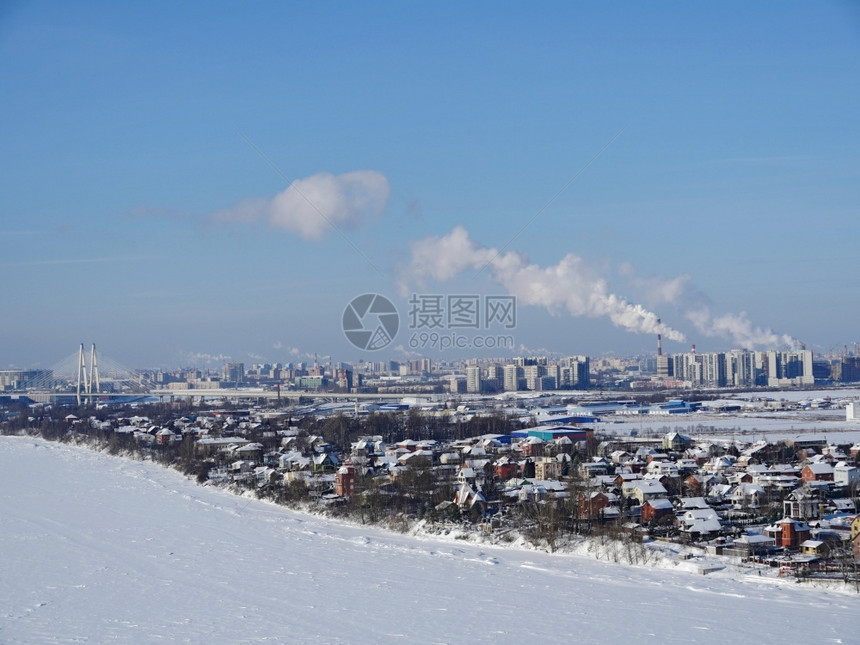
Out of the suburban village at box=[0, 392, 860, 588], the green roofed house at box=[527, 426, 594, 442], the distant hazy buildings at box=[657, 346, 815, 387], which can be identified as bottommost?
the suburban village at box=[0, 392, 860, 588]

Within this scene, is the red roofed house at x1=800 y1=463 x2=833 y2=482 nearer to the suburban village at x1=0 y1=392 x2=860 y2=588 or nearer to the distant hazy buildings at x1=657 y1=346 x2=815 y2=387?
the suburban village at x1=0 y1=392 x2=860 y2=588

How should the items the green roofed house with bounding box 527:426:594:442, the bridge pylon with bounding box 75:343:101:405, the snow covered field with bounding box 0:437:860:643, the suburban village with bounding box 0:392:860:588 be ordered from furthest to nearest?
the bridge pylon with bounding box 75:343:101:405 → the green roofed house with bounding box 527:426:594:442 → the suburban village with bounding box 0:392:860:588 → the snow covered field with bounding box 0:437:860:643

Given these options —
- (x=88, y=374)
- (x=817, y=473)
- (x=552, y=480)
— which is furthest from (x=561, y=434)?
(x=88, y=374)

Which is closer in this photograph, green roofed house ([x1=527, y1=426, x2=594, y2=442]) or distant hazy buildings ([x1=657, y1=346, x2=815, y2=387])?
green roofed house ([x1=527, y1=426, x2=594, y2=442])

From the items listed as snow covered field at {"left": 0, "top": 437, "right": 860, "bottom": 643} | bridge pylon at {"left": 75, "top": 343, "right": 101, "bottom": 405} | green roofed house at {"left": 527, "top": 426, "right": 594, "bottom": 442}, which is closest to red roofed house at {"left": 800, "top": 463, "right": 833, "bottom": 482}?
snow covered field at {"left": 0, "top": 437, "right": 860, "bottom": 643}

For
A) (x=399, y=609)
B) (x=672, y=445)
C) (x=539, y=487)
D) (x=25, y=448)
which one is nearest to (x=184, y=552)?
(x=399, y=609)

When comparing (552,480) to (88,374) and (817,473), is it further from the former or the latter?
(88,374)

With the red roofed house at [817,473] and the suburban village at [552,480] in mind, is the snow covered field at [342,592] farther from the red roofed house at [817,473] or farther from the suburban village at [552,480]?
the red roofed house at [817,473]
